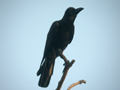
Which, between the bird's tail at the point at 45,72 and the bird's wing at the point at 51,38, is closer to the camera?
the bird's tail at the point at 45,72

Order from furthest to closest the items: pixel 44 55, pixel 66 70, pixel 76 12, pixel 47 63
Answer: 1. pixel 76 12
2. pixel 44 55
3. pixel 47 63
4. pixel 66 70

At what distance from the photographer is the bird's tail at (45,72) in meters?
3.49

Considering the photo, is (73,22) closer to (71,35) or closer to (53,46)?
(71,35)

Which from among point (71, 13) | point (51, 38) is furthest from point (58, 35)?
point (71, 13)

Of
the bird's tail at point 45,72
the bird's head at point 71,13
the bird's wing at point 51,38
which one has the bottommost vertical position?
the bird's tail at point 45,72

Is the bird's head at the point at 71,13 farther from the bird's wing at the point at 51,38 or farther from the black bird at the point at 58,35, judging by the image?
the bird's wing at the point at 51,38

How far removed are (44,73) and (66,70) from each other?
127cm

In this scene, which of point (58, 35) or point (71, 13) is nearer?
point (58, 35)

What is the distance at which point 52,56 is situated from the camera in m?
4.02

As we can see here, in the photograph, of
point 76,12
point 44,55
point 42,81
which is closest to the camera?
point 42,81

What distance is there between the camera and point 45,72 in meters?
3.62

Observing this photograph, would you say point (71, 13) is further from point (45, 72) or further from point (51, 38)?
point (45, 72)

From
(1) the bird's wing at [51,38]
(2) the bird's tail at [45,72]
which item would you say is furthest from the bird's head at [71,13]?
(2) the bird's tail at [45,72]

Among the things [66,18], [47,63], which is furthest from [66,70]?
[66,18]
